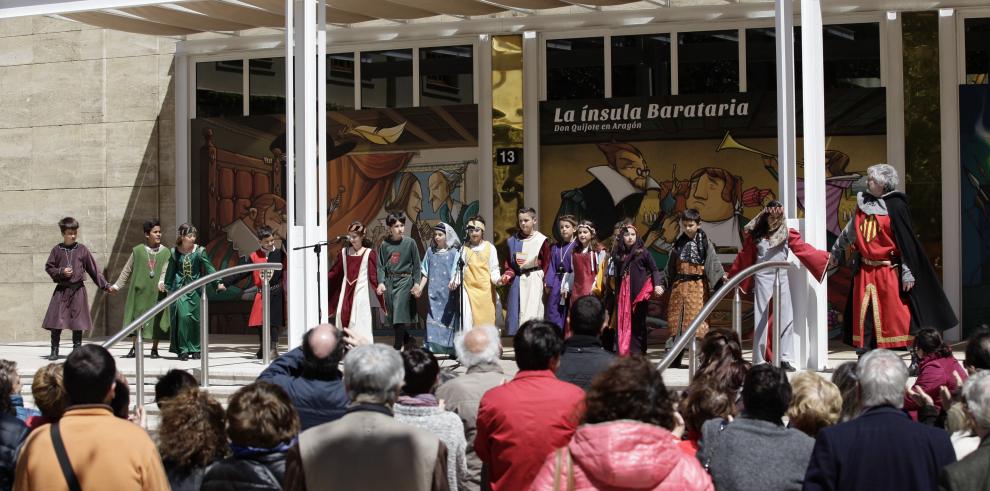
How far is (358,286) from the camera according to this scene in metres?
12.7

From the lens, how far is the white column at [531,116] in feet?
49.7

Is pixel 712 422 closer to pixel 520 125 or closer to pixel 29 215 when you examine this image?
pixel 520 125

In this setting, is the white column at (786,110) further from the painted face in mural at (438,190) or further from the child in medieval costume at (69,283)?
the child in medieval costume at (69,283)

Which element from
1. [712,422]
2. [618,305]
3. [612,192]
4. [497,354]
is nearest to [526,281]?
[618,305]

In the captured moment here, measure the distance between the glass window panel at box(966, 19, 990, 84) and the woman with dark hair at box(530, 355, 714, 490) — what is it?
36.3ft

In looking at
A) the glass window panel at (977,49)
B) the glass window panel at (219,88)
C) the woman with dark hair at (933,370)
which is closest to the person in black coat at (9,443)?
the woman with dark hair at (933,370)

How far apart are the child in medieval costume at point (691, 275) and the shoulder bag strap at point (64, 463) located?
7.65 m

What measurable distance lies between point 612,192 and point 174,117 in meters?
5.99

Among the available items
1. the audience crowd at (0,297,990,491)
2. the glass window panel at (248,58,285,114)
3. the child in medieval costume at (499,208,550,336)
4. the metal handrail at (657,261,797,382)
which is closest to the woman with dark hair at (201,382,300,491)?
the audience crowd at (0,297,990,491)

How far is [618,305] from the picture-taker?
11.6 meters

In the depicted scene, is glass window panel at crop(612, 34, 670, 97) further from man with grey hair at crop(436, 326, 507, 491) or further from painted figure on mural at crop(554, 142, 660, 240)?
man with grey hair at crop(436, 326, 507, 491)

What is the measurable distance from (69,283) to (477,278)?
477 cm

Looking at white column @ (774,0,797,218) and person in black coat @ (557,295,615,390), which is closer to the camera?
person in black coat @ (557,295,615,390)

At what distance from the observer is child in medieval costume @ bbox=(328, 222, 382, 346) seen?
12.7m
